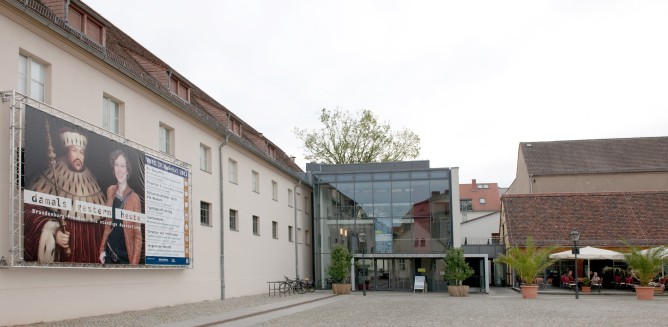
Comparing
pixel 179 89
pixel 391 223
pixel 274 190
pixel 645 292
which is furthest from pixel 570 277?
pixel 179 89

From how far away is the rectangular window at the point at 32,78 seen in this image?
14.7 m

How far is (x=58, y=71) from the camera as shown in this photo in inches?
622

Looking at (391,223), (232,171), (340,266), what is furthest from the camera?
(391,223)

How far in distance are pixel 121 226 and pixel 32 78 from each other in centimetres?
476

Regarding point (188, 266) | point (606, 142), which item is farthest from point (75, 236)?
point (606, 142)

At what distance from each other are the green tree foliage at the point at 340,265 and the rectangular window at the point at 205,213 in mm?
10047

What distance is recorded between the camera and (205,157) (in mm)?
25906

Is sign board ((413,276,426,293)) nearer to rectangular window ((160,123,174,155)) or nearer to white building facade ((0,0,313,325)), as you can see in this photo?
white building facade ((0,0,313,325))

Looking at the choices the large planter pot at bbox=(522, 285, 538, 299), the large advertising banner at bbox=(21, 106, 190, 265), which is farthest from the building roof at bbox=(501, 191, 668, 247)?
the large advertising banner at bbox=(21, 106, 190, 265)

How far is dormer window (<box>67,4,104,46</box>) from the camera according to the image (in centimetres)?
1708

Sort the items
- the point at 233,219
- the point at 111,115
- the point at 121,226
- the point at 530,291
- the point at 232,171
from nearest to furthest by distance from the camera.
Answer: the point at 121,226
the point at 111,115
the point at 530,291
the point at 233,219
the point at 232,171

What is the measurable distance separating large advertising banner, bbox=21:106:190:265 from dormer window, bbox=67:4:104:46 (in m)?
2.84

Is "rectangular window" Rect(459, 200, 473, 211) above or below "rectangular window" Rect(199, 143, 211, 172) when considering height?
below

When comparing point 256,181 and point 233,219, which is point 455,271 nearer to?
point 256,181
